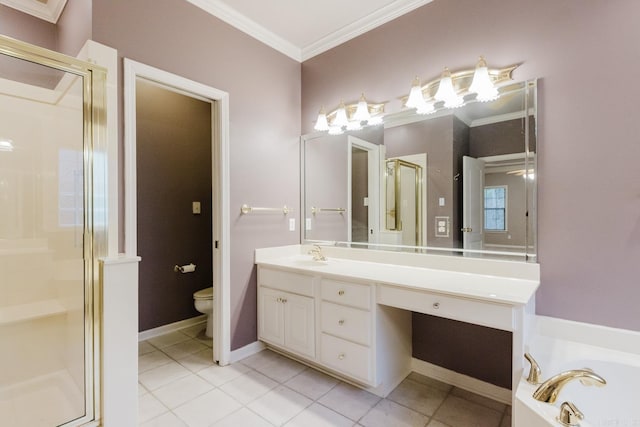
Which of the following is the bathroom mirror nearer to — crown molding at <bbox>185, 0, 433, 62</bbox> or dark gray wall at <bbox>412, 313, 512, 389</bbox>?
dark gray wall at <bbox>412, 313, 512, 389</bbox>

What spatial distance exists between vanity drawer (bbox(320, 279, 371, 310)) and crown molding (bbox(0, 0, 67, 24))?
281 cm

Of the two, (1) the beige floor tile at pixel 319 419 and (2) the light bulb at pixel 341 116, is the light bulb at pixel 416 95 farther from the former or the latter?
(1) the beige floor tile at pixel 319 419

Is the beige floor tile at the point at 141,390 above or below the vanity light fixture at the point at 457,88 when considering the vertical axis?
below

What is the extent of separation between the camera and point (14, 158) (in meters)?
1.81

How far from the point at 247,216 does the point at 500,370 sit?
2048 millimetres

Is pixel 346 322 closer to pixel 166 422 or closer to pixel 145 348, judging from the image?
pixel 166 422

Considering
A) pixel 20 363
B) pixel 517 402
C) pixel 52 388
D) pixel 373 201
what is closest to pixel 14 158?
pixel 20 363

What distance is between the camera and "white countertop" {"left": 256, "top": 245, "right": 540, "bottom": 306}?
1.49 meters

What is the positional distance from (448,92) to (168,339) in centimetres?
310

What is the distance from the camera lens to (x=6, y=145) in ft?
5.76

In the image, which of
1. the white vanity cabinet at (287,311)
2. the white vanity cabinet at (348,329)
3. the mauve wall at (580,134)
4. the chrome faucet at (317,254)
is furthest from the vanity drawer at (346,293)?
the mauve wall at (580,134)

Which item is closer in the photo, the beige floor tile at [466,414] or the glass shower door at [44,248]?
the glass shower door at [44,248]

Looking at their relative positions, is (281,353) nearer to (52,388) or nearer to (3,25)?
(52,388)

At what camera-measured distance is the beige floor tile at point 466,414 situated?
1651 millimetres
